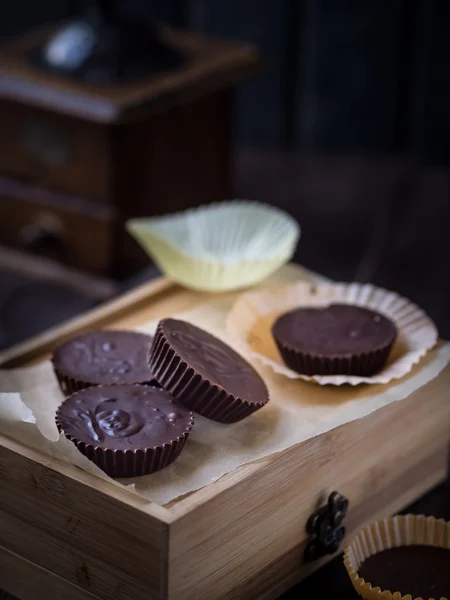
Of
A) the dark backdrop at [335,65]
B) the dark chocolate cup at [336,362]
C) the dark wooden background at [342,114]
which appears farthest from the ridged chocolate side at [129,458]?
the dark backdrop at [335,65]

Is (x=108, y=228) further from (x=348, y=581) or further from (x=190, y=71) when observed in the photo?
(x=348, y=581)

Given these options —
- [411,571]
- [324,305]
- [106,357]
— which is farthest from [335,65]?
[411,571]

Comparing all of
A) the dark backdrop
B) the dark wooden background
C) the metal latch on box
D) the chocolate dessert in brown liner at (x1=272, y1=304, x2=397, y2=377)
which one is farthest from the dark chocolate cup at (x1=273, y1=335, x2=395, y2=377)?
the dark backdrop

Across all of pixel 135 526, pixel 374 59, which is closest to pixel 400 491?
pixel 135 526

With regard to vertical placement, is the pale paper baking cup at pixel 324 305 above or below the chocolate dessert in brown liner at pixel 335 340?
below

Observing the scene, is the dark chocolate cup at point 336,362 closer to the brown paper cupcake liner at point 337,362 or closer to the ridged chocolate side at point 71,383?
the brown paper cupcake liner at point 337,362

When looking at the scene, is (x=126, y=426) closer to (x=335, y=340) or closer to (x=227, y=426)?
(x=227, y=426)

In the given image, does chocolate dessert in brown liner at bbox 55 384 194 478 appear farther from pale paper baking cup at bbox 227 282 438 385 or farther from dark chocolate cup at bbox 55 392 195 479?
pale paper baking cup at bbox 227 282 438 385
